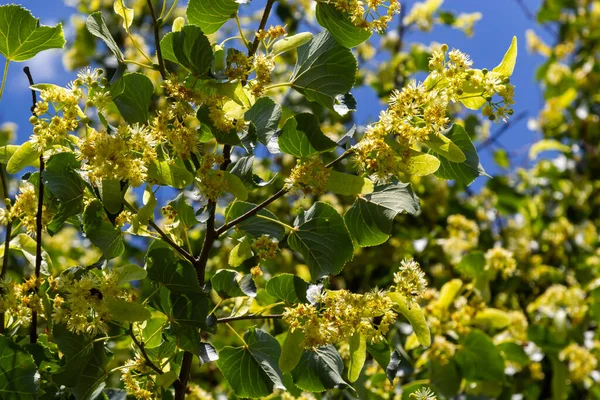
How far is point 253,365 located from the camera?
1441mm

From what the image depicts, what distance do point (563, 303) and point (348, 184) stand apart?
92.2 inches

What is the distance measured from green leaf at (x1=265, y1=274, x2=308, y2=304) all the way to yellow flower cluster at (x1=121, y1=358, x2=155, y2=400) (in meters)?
0.28

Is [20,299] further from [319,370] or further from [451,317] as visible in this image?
[451,317]

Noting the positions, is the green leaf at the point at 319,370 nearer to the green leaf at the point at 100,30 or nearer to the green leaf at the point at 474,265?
the green leaf at the point at 100,30

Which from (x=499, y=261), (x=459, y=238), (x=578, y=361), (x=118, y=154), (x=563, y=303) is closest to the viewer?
(x=118, y=154)

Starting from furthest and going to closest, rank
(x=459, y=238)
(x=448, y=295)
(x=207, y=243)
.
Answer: (x=459, y=238) → (x=448, y=295) → (x=207, y=243)

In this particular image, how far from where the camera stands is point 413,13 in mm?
4207

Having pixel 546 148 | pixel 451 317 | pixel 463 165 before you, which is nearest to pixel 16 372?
pixel 463 165

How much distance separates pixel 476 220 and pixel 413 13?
4.05 feet

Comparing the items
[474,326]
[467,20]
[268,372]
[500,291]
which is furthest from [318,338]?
[467,20]

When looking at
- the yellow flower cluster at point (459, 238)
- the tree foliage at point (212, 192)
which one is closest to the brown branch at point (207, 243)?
the tree foliage at point (212, 192)

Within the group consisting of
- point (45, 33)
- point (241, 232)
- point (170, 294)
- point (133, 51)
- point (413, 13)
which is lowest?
point (170, 294)

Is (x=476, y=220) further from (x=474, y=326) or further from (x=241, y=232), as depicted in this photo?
(x=241, y=232)

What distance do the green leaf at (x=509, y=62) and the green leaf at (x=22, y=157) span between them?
845 mm
